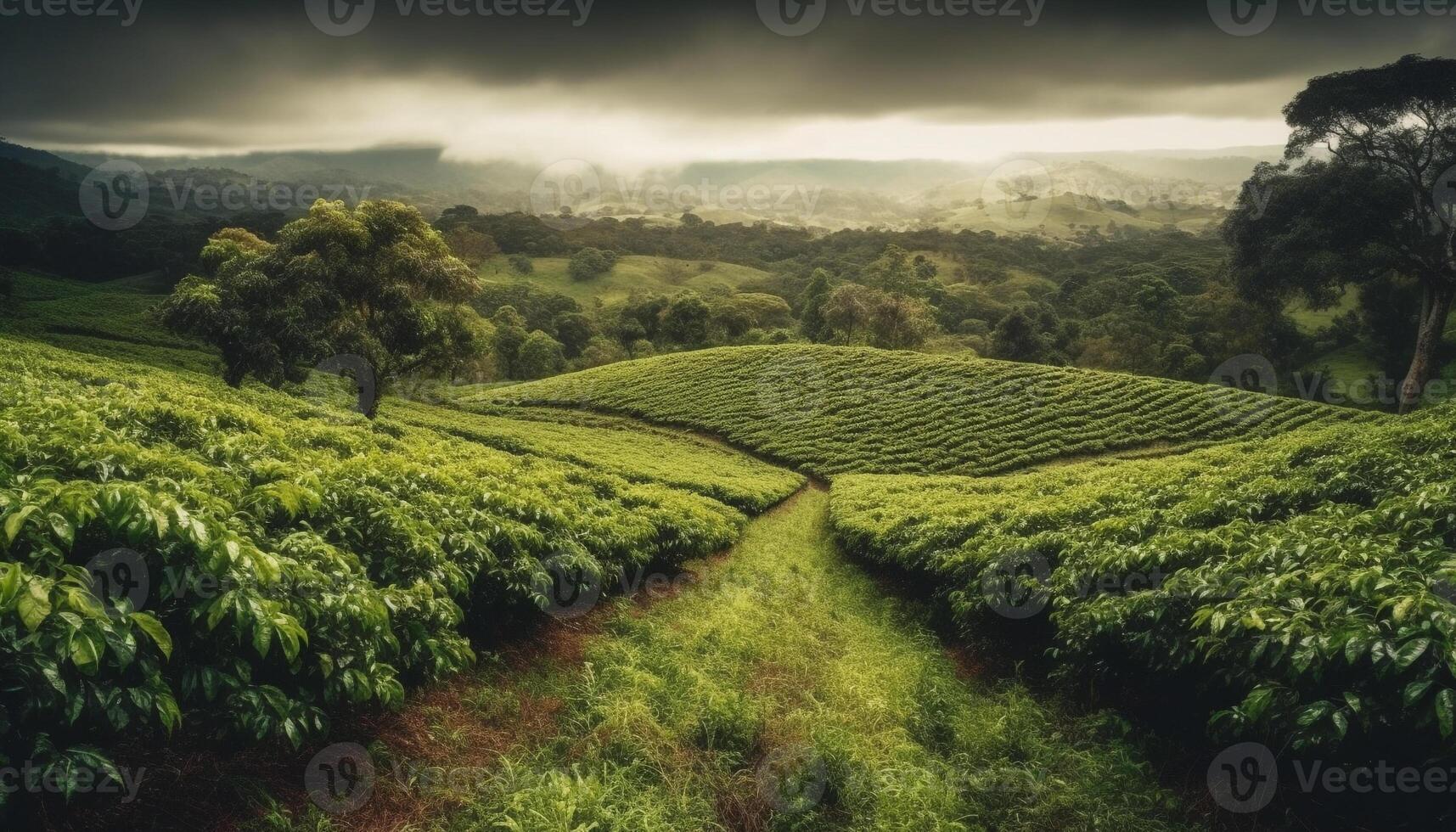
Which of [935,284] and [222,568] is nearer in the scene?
[222,568]

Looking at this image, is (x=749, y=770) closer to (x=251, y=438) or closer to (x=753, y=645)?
(x=753, y=645)

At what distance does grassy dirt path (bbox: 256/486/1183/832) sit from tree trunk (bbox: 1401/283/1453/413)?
36037mm

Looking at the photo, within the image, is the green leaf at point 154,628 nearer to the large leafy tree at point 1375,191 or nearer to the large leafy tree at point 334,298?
the large leafy tree at point 334,298

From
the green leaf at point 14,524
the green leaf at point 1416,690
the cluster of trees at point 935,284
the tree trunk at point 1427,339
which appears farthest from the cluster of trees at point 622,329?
the green leaf at point 1416,690

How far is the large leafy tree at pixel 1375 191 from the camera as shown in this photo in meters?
28.9

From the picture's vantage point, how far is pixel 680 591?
1163cm

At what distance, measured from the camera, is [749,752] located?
6453 mm

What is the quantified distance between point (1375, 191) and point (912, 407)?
22569 mm

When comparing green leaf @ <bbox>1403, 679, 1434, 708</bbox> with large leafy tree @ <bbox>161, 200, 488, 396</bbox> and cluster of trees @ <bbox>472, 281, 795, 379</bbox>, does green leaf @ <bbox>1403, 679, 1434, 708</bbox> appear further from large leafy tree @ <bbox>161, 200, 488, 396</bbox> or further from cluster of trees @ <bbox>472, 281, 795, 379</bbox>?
cluster of trees @ <bbox>472, 281, 795, 379</bbox>

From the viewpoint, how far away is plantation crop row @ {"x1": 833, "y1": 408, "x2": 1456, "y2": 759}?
4426mm

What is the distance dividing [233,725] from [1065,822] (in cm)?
646

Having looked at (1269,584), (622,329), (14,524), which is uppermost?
(14,524)

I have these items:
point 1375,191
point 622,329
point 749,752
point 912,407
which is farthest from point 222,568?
point 622,329

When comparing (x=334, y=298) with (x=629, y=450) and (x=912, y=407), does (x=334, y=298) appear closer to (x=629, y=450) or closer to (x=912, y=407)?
(x=629, y=450)
